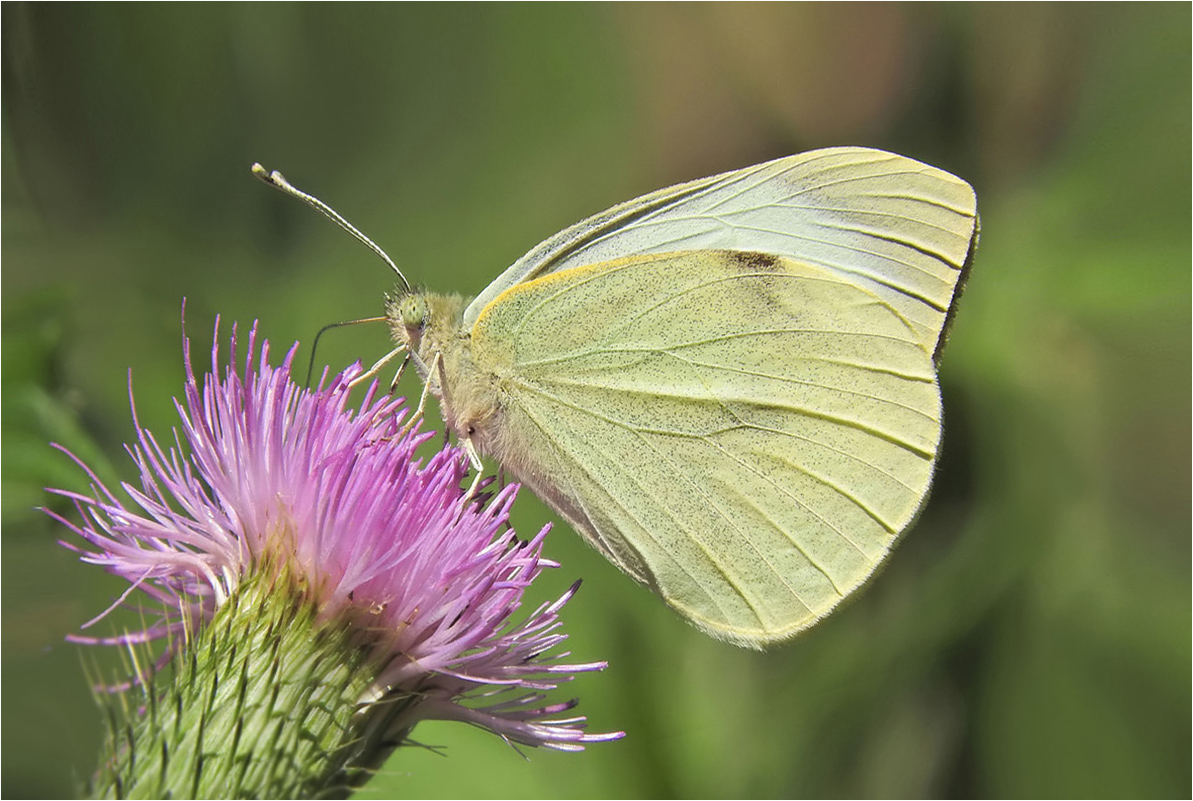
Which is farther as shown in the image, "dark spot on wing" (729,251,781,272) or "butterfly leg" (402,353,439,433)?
"dark spot on wing" (729,251,781,272)

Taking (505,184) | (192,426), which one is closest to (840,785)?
(192,426)

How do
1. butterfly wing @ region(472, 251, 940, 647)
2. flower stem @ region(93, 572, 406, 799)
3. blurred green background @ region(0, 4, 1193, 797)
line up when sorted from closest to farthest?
flower stem @ region(93, 572, 406, 799) < butterfly wing @ region(472, 251, 940, 647) < blurred green background @ region(0, 4, 1193, 797)

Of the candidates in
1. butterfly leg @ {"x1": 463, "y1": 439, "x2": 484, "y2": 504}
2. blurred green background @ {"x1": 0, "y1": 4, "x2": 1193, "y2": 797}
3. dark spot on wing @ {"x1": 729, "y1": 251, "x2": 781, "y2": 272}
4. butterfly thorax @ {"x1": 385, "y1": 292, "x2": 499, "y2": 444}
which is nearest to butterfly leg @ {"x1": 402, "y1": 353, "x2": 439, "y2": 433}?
butterfly thorax @ {"x1": 385, "y1": 292, "x2": 499, "y2": 444}

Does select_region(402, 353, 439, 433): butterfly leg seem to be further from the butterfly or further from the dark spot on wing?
the dark spot on wing

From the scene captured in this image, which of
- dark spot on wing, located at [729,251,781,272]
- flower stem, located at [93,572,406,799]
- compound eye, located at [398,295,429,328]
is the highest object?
compound eye, located at [398,295,429,328]

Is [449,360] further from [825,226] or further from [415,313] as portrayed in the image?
[825,226]

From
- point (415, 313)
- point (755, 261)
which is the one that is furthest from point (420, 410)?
point (755, 261)

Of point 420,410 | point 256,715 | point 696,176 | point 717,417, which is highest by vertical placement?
point 696,176

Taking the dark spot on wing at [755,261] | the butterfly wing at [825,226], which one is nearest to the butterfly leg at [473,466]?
the butterfly wing at [825,226]
